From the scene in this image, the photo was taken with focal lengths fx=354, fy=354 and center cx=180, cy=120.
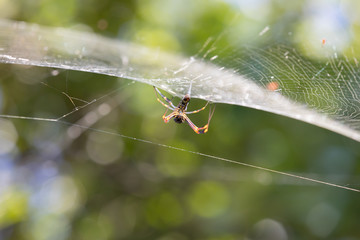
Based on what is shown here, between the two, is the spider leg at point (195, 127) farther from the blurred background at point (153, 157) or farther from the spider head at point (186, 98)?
the spider head at point (186, 98)

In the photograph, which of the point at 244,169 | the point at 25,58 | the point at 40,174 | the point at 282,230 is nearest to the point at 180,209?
the point at 244,169

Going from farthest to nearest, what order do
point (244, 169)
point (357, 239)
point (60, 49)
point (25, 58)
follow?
point (244, 169), point (357, 239), point (60, 49), point (25, 58)

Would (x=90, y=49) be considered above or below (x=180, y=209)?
above

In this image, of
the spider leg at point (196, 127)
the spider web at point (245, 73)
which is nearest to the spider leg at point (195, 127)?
the spider leg at point (196, 127)

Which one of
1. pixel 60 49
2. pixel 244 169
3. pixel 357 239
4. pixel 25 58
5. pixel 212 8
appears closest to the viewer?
pixel 25 58

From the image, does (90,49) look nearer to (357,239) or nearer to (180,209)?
(180,209)

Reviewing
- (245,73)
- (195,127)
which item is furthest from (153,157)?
(245,73)

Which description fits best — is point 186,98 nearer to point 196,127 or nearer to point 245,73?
point 245,73
